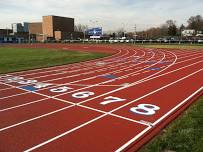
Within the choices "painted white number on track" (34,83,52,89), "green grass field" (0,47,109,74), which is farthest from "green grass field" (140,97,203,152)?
"green grass field" (0,47,109,74)

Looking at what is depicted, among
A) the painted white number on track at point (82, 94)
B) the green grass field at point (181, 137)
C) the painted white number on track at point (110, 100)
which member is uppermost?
the painted white number on track at point (82, 94)

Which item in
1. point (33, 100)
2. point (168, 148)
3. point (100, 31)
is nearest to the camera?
point (168, 148)

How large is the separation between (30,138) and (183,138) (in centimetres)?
326

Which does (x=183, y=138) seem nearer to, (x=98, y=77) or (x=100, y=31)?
(x=98, y=77)

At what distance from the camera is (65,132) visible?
22.2 ft

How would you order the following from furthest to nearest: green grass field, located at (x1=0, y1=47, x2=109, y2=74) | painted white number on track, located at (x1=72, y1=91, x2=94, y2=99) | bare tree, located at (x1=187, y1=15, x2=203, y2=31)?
bare tree, located at (x1=187, y1=15, x2=203, y2=31) → green grass field, located at (x1=0, y1=47, x2=109, y2=74) → painted white number on track, located at (x1=72, y1=91, x2=94, y2=99)

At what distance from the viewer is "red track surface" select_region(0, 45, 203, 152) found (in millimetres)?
6238

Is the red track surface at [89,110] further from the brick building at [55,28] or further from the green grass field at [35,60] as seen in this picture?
the brick building at [55,28]

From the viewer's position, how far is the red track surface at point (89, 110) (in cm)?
624

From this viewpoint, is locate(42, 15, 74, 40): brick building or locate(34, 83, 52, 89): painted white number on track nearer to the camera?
locate(34, 83, 52, 89): painted white number on track

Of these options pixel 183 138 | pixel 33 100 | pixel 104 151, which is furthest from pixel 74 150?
pixel 33 100

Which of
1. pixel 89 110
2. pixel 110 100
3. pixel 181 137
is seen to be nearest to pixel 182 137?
pixel 181 137

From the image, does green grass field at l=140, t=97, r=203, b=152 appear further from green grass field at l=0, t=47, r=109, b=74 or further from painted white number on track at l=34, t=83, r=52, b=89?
green grass field at l=0, t=47, r=109, b=74

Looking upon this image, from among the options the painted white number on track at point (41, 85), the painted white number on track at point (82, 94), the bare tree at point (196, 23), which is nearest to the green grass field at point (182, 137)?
the painted white number on track at point (82, 94)
